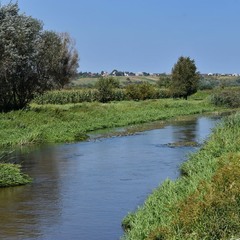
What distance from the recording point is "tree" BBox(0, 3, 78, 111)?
37.2 metres

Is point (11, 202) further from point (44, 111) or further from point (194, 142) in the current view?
point (44, 111)

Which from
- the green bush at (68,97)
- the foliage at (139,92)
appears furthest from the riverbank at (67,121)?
the foliage at (139,92)

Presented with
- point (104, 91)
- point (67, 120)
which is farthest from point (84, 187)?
point (104, 91)

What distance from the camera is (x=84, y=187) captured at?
18.5m

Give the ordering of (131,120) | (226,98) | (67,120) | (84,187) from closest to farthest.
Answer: (84,187)
(67,120)
(131,120)
(226,98)

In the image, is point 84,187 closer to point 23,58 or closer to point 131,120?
point 23,58

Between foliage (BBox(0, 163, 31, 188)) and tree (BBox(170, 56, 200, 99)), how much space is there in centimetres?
5948

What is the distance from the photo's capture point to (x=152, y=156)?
25891mm

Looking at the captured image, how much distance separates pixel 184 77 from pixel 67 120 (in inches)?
1544

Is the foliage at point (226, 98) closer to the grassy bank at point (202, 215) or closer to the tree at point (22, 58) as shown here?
the tree at point (22, 58)

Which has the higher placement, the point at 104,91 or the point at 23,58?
the point at 23,58

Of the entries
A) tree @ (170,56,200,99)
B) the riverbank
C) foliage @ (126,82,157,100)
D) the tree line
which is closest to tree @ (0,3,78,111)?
the tree line

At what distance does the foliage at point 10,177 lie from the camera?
18.6m

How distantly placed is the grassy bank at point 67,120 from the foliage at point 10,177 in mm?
10259
